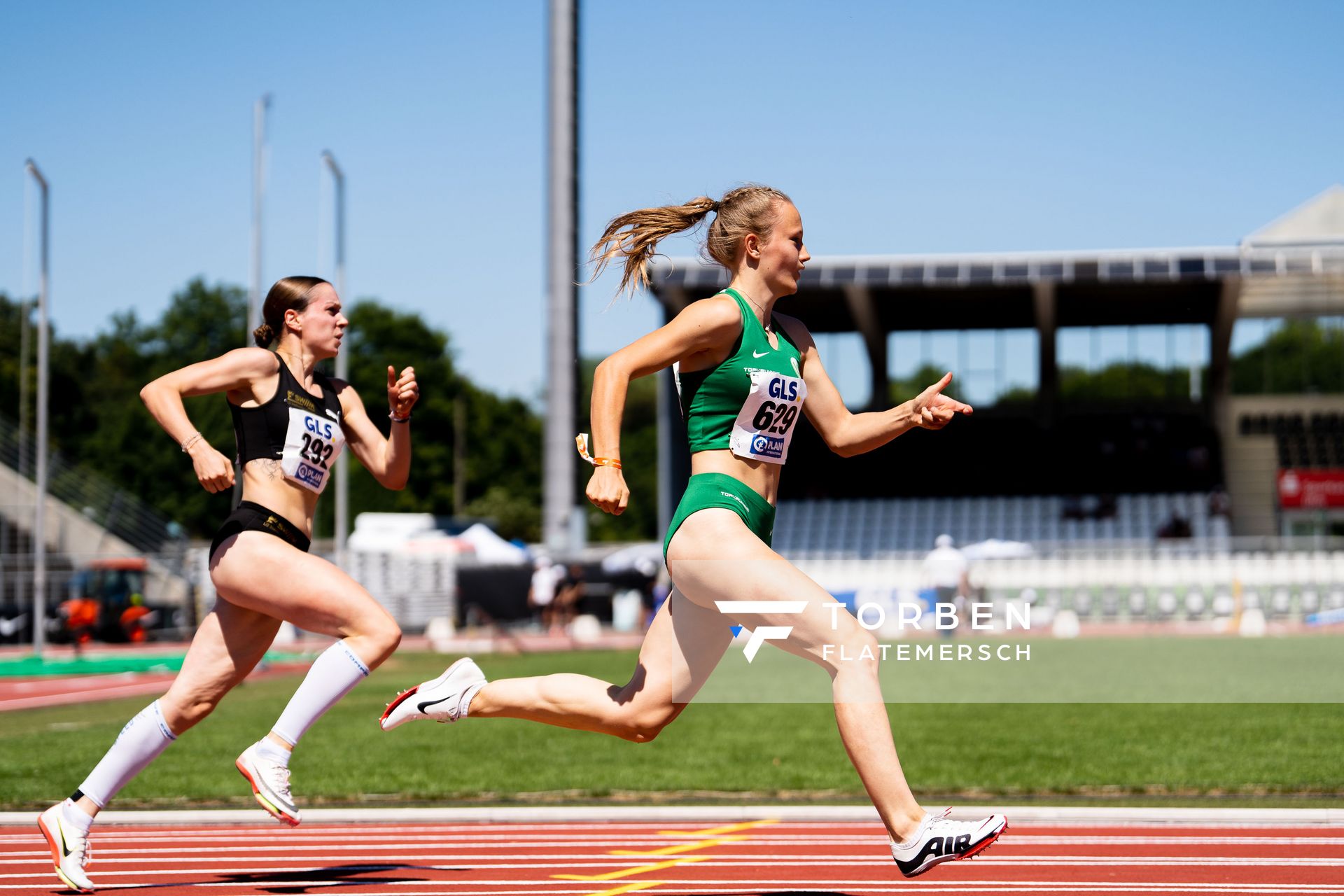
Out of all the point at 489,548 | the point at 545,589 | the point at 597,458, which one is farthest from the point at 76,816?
the point at 489,548

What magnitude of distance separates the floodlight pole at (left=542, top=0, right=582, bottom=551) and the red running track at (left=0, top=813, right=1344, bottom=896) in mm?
34677

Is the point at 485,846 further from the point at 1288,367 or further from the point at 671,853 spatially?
the point at 1288,367

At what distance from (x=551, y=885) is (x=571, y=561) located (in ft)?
117

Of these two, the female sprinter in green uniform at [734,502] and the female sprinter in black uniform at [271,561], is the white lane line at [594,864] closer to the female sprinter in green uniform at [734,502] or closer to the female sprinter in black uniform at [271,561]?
the female sprinter in black uniform at [271,561]

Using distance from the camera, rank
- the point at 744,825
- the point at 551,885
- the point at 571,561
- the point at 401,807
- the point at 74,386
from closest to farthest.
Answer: the point at 551,885
the point at 744,825
the point at 401,807
the point at 571,561
the point at 74,386

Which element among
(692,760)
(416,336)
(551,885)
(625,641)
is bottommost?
(625,641)

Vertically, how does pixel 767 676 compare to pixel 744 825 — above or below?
below

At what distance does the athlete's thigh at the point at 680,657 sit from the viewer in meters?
5.25

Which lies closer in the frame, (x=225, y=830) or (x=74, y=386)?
(x=225, y=830)

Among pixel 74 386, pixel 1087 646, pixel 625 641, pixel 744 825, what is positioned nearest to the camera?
pixel 744 825

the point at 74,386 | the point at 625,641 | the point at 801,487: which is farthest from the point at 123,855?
the point at 74,386

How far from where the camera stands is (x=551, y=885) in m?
5.98

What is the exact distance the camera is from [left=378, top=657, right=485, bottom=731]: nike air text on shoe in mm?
5477

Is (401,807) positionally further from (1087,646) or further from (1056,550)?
(1056,550)
